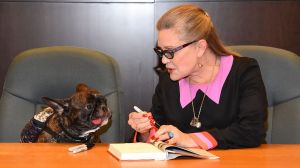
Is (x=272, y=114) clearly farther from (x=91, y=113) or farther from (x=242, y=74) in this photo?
(x=91, y=113)

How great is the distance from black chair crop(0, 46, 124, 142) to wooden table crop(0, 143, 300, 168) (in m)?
0.43

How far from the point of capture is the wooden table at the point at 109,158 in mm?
1636

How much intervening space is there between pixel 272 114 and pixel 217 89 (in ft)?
1.07

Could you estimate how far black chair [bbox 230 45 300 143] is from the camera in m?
2.24

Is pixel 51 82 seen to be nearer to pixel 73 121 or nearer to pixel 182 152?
pixel 73 121

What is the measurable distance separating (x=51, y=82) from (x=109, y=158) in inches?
32.8

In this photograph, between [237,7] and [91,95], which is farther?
[237,7]

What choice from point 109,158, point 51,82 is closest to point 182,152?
point 109,158

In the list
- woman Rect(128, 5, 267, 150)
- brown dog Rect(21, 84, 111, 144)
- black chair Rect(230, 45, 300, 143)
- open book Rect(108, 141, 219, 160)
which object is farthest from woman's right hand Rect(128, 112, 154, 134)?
black chair Rect(230, 45, 300, 143)

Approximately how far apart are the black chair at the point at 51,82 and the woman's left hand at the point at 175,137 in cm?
57

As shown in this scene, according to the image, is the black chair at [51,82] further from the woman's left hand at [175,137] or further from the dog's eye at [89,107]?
the woman's left hand at [175,137]

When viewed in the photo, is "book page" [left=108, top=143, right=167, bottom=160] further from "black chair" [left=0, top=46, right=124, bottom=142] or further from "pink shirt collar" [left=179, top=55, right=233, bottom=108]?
"black chair" [left=0, top=46, right=124, bottom=142]

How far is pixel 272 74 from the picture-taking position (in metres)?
2.35

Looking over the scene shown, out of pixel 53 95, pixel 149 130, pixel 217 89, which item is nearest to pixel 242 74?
pixel 217 89
